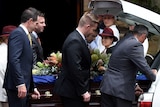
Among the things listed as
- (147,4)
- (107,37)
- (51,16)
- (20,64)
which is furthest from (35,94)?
(51,16)

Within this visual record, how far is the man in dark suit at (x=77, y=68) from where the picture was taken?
247 inches

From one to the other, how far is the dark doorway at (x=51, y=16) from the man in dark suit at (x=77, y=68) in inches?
239

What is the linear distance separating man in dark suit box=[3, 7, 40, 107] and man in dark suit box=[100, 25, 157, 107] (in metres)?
0.98

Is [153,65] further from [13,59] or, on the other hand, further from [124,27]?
[124,27]

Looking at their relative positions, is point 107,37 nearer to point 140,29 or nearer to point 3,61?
point 140,29

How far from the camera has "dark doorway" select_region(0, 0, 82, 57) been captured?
41.4 ft

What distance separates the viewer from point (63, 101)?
256 inches

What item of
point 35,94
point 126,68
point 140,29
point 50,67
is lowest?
point 35,94

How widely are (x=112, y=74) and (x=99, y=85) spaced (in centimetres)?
71

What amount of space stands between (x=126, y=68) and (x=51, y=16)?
705 centimetres

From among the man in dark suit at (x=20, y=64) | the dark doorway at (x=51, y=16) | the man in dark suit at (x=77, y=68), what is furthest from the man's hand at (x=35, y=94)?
the dark doorway at (x=51, y=16)

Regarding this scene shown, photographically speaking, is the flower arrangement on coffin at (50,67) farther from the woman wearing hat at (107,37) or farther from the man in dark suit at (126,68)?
the man in dark suit at (126,68)

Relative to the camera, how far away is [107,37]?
7.67 metres

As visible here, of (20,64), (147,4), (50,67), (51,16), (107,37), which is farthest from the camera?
(51,16)
